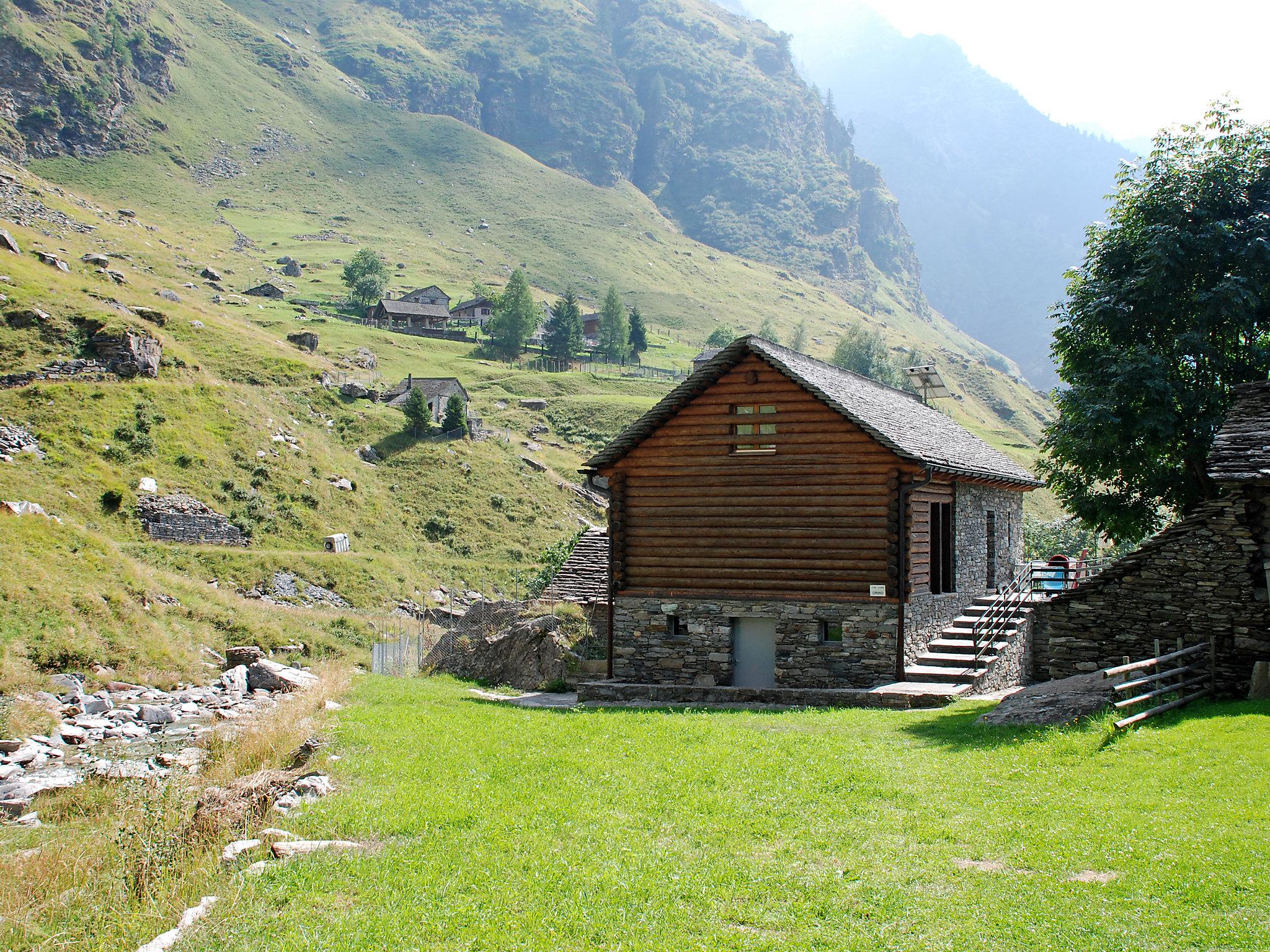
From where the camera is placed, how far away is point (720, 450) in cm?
2380

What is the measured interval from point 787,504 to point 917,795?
12001mm

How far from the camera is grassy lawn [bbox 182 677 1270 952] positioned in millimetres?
7707

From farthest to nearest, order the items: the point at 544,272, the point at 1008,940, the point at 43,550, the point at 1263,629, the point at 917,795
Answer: the point at 544,272 < the point at 43,550 < the point at 1263,629 < the point at 917,795 < the point at 1008,940

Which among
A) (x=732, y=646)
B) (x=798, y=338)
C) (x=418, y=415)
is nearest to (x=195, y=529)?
(x=418, y=415)

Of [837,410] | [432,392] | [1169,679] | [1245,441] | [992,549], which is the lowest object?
[1169,679]

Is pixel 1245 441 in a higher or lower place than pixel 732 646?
higher

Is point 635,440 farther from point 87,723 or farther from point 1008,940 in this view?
point 1008,940

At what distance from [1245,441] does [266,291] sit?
114716mm

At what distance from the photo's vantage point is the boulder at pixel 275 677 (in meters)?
27.6

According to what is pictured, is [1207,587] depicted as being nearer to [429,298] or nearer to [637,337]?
[637,337]

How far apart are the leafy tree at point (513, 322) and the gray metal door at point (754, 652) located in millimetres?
94609

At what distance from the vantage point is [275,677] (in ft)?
92.9

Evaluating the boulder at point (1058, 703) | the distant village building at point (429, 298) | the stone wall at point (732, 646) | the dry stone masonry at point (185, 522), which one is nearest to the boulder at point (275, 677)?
the stone wall at point (732, 646)

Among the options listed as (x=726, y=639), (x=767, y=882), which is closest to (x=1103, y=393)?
(x=726, y=639)
